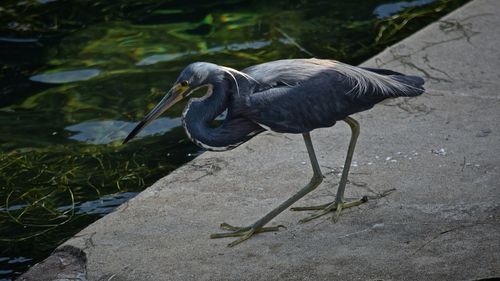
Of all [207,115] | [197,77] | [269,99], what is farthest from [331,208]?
[197,77]

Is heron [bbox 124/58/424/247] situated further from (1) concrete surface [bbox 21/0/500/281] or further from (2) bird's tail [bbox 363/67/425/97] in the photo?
(1) concrete surface [bbox 21/0/500/281]

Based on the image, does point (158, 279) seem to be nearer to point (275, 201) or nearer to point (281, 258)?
point (281, 258)

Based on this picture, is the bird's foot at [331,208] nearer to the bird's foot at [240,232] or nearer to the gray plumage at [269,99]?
the bird's foot at [240,232]

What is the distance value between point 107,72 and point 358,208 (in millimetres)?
3459

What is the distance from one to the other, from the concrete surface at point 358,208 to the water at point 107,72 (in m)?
0.62

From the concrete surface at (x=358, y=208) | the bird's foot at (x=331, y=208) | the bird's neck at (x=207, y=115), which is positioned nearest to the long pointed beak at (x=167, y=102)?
the bird's neck at (x=207, y=115)

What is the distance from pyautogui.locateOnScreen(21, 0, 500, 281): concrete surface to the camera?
4.87m

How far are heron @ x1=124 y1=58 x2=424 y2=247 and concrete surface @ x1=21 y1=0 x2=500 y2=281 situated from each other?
271 mm

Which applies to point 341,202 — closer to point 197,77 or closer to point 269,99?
point 269,99

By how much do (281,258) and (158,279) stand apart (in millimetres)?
639

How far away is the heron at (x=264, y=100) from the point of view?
5211 mm

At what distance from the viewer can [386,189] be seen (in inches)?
221

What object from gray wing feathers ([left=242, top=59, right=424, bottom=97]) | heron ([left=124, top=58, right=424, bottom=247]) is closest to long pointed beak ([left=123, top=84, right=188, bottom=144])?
heron ([left=124, top=58, right=424, bottom=247])

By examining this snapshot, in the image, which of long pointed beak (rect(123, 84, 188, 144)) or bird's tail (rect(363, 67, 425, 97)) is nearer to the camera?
long pointed beak (rect(123, 84, 188, 144))
